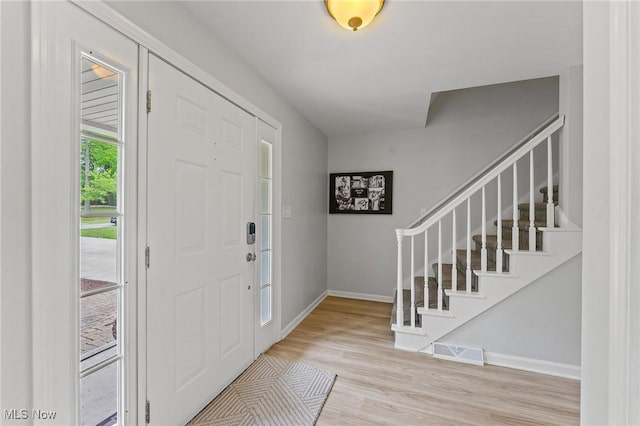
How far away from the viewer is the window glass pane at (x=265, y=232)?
228cm

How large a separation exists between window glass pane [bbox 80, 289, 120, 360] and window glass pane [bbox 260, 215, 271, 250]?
3.87ft

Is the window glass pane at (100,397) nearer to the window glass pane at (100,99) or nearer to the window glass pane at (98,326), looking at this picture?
the window glass pane at (98,326)

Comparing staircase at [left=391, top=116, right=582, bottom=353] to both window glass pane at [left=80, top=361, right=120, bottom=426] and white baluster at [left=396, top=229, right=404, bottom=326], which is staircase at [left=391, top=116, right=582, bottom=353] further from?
window glass pane at [left=80, top=361, right=120, bottom=426]

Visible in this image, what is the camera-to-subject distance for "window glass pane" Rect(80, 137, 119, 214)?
1.06m

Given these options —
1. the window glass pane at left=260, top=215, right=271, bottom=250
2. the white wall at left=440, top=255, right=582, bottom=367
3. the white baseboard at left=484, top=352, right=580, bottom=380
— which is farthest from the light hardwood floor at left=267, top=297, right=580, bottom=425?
the window glass pane at left=260, top=215, right=271, bottom=250

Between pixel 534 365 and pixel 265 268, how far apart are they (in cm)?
231

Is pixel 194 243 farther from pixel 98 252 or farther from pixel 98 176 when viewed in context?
A: pixel 98 176

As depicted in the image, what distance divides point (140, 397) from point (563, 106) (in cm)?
348

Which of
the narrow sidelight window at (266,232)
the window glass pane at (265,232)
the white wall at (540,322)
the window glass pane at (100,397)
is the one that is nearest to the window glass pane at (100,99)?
the window glass pane at (100,397)

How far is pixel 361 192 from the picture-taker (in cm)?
376

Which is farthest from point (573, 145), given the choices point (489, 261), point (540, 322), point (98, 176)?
point (98, 176)

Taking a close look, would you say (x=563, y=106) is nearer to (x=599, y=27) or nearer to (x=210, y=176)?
(x=599, y=27)

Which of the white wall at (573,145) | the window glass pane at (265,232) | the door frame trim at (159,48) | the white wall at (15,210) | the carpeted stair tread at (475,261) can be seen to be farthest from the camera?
the carpeted stair tread at (475,261)

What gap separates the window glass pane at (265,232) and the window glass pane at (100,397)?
4.11 ft
